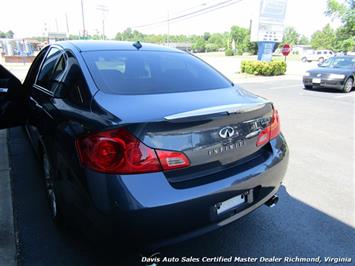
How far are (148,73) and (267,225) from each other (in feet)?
5.77

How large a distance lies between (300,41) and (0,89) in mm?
129923

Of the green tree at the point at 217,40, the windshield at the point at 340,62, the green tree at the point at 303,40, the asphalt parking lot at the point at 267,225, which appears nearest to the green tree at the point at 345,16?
the windshield at the point at 340,62

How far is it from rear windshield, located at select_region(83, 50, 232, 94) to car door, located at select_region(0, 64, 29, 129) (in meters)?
1.73

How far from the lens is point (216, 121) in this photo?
2018 millimetres

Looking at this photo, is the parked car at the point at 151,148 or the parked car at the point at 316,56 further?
the parked car at the point at 316,56

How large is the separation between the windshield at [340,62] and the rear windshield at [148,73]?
37.2ft

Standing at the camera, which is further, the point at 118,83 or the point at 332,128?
the point at 332,128

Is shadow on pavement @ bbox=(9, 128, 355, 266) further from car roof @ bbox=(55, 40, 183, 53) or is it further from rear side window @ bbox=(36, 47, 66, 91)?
car roof @ bbox=(55, 40, 183, 53)

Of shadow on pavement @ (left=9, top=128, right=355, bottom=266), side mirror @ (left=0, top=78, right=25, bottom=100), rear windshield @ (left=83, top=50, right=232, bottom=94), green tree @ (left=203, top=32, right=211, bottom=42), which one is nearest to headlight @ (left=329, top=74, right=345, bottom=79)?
shadow on pavement @ (left=9, top=128, right=355, bottom=266)

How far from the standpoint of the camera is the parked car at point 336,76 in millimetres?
11648

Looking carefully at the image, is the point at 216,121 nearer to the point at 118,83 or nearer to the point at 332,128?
the point at 118,83

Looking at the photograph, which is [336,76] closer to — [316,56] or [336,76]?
[336,76]

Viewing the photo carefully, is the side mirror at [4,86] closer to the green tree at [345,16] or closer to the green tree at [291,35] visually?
the green tree at [345,16]

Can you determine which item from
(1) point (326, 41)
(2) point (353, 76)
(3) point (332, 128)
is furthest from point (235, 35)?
(3) point (332, 128)
